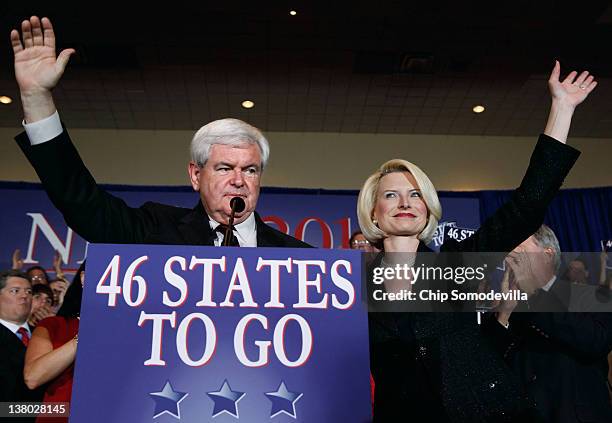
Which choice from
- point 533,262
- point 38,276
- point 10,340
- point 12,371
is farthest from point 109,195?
point 38,276

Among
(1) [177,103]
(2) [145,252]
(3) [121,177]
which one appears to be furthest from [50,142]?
(3) [121,177]

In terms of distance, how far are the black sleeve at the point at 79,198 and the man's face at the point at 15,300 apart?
2.12 m

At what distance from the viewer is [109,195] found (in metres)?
1.48

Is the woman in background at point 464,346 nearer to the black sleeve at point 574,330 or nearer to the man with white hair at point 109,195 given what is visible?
the man with white hair at point 109,195

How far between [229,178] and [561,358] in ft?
3.65

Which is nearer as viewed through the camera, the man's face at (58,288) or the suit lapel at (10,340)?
the suit lapel at (10,340)

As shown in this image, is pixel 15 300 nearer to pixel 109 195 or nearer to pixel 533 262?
→ pixel 109 195

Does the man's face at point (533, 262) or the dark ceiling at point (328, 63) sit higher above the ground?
the dark ceiling at point (328, 63)

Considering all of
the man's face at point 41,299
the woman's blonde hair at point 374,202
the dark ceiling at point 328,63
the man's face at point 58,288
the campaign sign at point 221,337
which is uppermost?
the dark ceiling at point 328,63

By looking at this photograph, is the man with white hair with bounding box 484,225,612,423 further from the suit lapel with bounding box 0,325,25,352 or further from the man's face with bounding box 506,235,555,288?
the suit lapel with bounding box 0,325,25,352

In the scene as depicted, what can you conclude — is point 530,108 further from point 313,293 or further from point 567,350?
point 313,293

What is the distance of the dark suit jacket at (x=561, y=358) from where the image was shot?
1.73m

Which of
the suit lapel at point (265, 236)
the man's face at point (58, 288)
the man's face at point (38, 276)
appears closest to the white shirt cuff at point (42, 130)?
the suit lapel at point (265, 236)

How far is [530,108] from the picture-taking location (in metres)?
6.46
